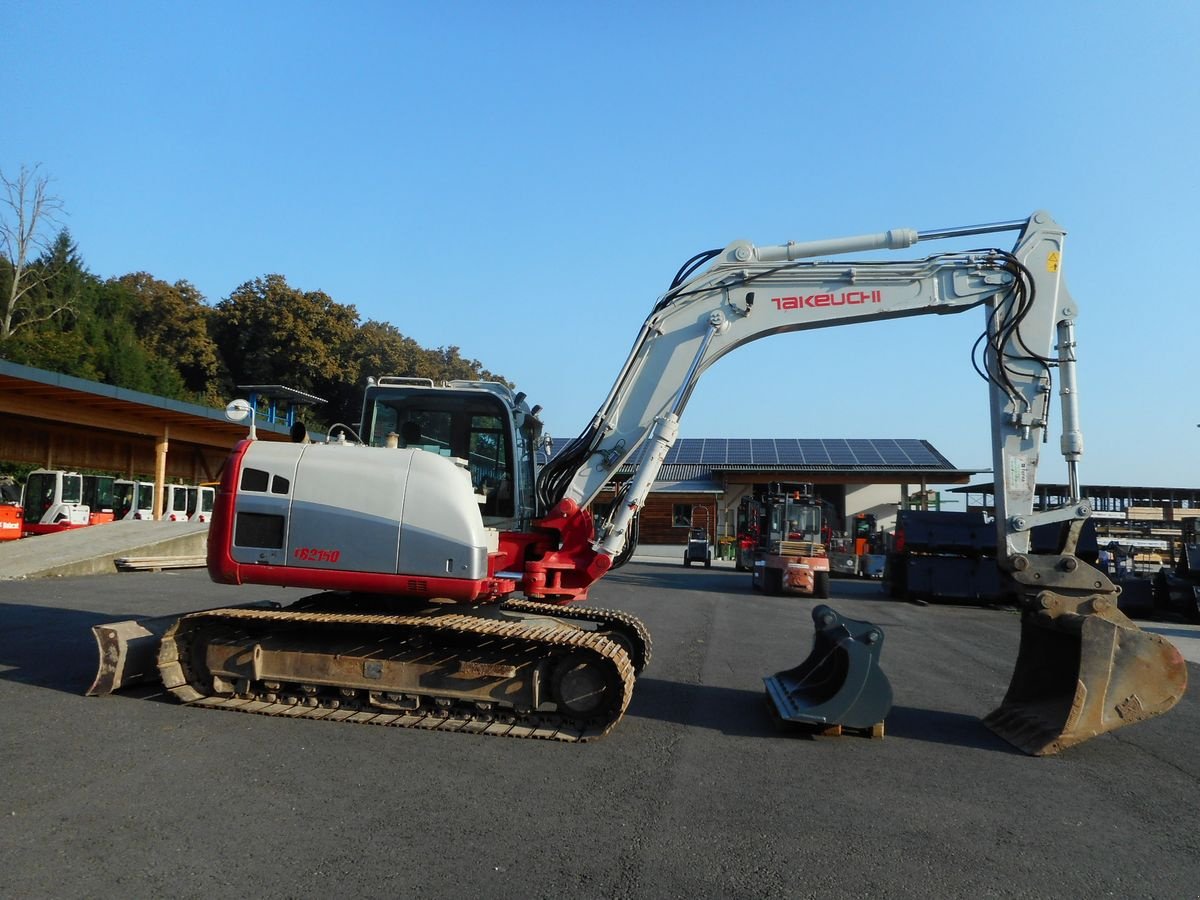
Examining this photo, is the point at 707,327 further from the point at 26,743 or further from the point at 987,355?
the point at 26,743

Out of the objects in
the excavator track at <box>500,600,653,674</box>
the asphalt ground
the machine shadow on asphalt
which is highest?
the excavator track at <box>500,600,653,674</box>

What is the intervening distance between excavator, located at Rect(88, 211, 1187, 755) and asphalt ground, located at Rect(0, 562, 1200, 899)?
0.38 m

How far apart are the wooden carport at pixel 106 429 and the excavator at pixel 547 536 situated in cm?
1695

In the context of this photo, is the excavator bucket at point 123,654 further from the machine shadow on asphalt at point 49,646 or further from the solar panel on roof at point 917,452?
the solar panel on roof at point 917,452

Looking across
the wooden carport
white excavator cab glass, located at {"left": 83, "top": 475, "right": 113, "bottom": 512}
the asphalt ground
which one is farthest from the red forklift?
white excavator cab glass, located at {"left": 83, "top": 475, "right": 113, "bottom": 512}

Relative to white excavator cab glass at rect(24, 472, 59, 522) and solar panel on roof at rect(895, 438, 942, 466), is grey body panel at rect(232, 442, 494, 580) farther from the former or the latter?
solar panel on roof at rect(895, 438, 942, 466)

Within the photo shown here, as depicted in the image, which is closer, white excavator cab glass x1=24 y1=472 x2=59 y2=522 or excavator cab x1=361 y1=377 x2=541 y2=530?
excavator cab x1=361 y1=377 x2=541 y2=530

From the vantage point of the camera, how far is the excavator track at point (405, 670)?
662 cm

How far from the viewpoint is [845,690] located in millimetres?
6613

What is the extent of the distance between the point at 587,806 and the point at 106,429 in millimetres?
27319

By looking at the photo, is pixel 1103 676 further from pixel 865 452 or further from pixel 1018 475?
pixel 865 452

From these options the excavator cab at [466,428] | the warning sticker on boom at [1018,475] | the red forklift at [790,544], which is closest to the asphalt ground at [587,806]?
the warning sticker on boom at [1018,475]

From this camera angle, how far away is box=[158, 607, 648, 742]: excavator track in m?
6.62

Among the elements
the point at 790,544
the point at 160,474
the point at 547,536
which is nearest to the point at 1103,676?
the point at 547,536
